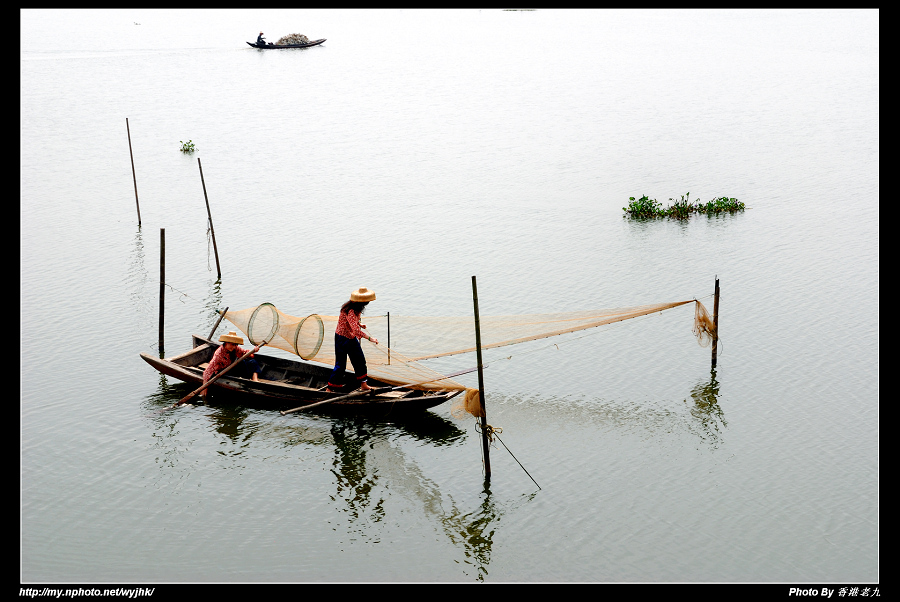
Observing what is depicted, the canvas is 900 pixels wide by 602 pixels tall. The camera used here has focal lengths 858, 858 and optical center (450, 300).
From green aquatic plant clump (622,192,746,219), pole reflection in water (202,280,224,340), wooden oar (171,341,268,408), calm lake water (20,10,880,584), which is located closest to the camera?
calm lake water (20,10,880,584)

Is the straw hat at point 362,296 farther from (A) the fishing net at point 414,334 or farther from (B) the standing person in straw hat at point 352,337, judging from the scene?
(A) the fishing net at point 414,334

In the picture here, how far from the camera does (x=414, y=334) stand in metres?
11.4

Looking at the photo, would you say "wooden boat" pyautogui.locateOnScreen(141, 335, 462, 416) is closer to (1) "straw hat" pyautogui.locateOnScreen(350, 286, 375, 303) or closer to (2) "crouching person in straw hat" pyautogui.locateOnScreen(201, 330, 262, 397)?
(2) "crouching person in straw hat" pyautogui.locateOnScreen(201, 330, 262, 397)

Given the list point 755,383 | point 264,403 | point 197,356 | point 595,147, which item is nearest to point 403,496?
point 264,403

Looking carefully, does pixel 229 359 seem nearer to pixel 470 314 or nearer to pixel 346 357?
pixel 346 357

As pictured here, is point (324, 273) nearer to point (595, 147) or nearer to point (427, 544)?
point (427, 544)

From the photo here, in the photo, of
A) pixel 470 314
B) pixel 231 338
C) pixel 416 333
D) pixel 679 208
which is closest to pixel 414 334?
pixel 416 333

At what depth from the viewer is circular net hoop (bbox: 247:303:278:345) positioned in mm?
11497

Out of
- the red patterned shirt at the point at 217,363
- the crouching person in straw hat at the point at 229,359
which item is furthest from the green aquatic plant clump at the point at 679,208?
the red patterned shirt at the point at 217,363

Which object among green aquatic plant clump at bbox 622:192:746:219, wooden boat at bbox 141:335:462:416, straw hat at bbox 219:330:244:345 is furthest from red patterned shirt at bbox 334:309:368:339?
green aquatic plant clump at bbox 622:192:746:219

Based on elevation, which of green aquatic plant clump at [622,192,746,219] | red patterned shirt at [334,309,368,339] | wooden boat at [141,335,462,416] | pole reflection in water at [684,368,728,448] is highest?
green aquatic plant clump at [622,192,746,219]

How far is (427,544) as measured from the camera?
873 centimetres

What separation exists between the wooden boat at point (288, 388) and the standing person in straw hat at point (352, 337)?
303mm

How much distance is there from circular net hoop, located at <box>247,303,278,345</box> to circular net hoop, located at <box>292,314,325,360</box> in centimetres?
41
